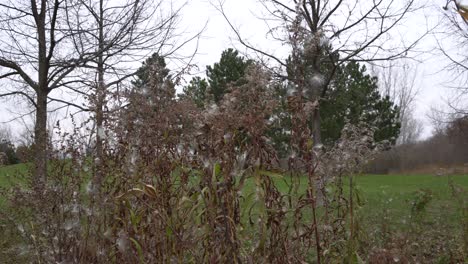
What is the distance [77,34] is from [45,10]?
0.62 meters

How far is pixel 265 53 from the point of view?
11109 mm

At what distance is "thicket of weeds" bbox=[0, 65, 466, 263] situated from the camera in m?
1.92

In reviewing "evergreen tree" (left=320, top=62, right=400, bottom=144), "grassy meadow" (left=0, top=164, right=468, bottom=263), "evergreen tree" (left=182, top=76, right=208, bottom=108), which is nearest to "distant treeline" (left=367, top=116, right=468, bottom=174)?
"evergreen tree" (left=320, top=62, right=400, bottom=144)

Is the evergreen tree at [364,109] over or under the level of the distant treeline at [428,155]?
over

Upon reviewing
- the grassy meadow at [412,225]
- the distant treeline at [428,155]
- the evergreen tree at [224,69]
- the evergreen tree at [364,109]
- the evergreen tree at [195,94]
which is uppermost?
the evergreen tree at [224,69]

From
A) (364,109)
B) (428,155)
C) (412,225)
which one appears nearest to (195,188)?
(412,225)

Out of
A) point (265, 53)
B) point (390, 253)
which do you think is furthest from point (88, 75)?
point (390, 253)

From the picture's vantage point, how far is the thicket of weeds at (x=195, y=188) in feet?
6.30

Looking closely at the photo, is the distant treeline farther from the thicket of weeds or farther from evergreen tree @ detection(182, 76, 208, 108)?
the thicket of weeds

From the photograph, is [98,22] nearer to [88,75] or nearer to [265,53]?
[88,75]

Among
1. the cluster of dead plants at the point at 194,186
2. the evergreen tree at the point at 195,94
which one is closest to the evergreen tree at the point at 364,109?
the evergreen tree at the point at 195,94

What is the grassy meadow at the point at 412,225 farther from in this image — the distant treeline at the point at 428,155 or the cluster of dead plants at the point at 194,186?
the distant treeline at the point at 428,155

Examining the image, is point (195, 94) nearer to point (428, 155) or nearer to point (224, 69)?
point (224, 69)

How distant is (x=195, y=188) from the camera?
205 cm
